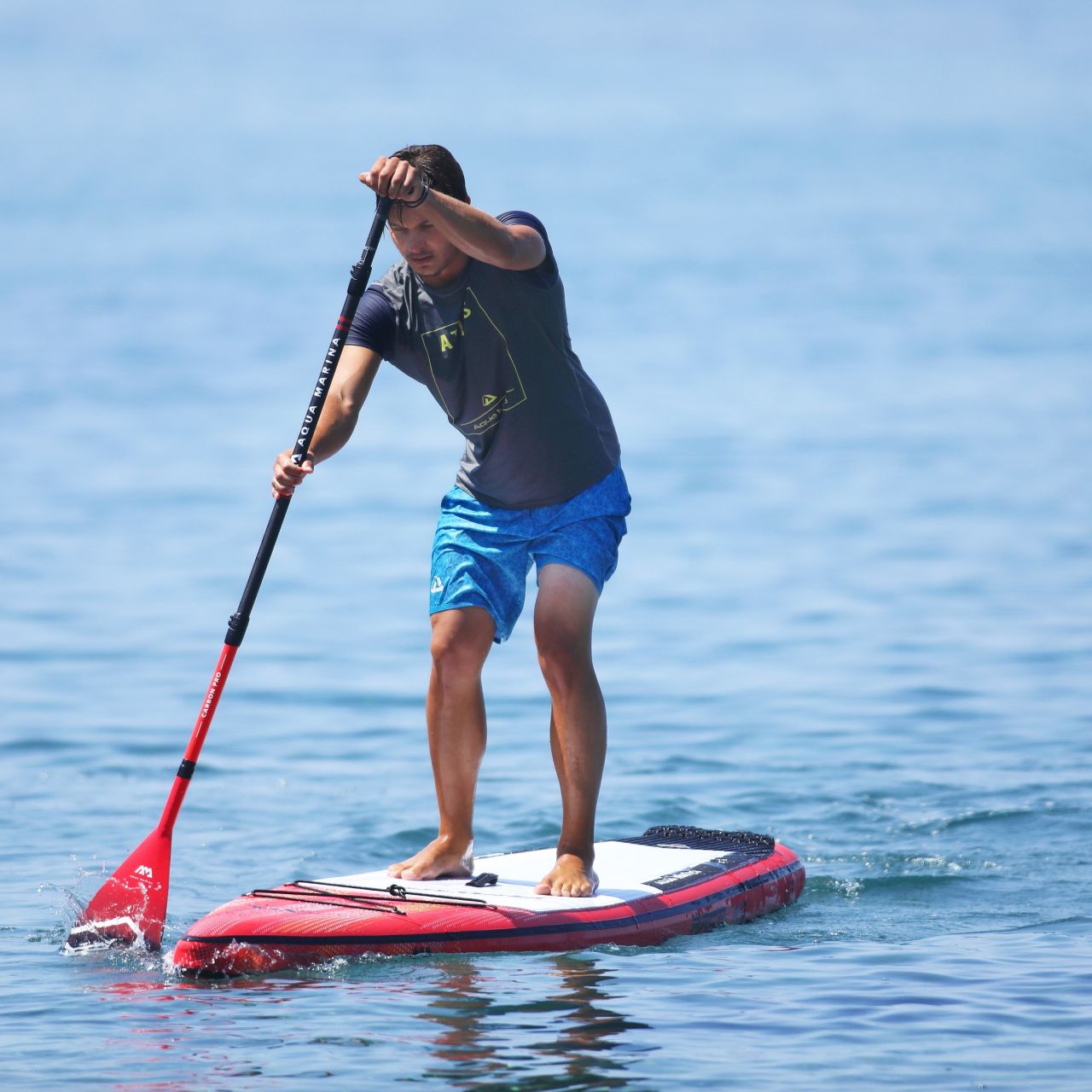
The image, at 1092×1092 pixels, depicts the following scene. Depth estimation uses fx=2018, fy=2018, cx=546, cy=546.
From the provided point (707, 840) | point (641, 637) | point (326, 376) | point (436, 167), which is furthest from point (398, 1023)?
point (641, 637)

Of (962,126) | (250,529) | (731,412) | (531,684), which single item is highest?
(962,126)

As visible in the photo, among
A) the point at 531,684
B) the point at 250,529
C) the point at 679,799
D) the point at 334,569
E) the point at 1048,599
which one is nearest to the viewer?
the point at 679,799

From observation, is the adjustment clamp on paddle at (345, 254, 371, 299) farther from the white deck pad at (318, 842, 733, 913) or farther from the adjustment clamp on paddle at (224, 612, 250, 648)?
the white deck pad at (318, 842, 733, 913)

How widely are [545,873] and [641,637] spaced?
670 cm

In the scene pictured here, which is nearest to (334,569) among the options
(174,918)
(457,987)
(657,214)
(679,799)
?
(679,799)

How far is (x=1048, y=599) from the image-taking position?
46.9ft

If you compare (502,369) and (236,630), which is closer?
(502,369)

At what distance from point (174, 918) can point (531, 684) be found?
206 inches

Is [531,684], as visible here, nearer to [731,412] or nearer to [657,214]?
[731,412]

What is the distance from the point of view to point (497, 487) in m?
6.40

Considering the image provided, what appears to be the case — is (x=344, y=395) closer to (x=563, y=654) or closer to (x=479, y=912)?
(x=563, y=654)

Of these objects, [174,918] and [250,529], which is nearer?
[174,918]

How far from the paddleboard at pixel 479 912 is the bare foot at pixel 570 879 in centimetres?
4

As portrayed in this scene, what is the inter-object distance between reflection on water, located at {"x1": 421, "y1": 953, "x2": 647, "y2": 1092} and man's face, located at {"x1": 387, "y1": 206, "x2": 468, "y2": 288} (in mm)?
2085
